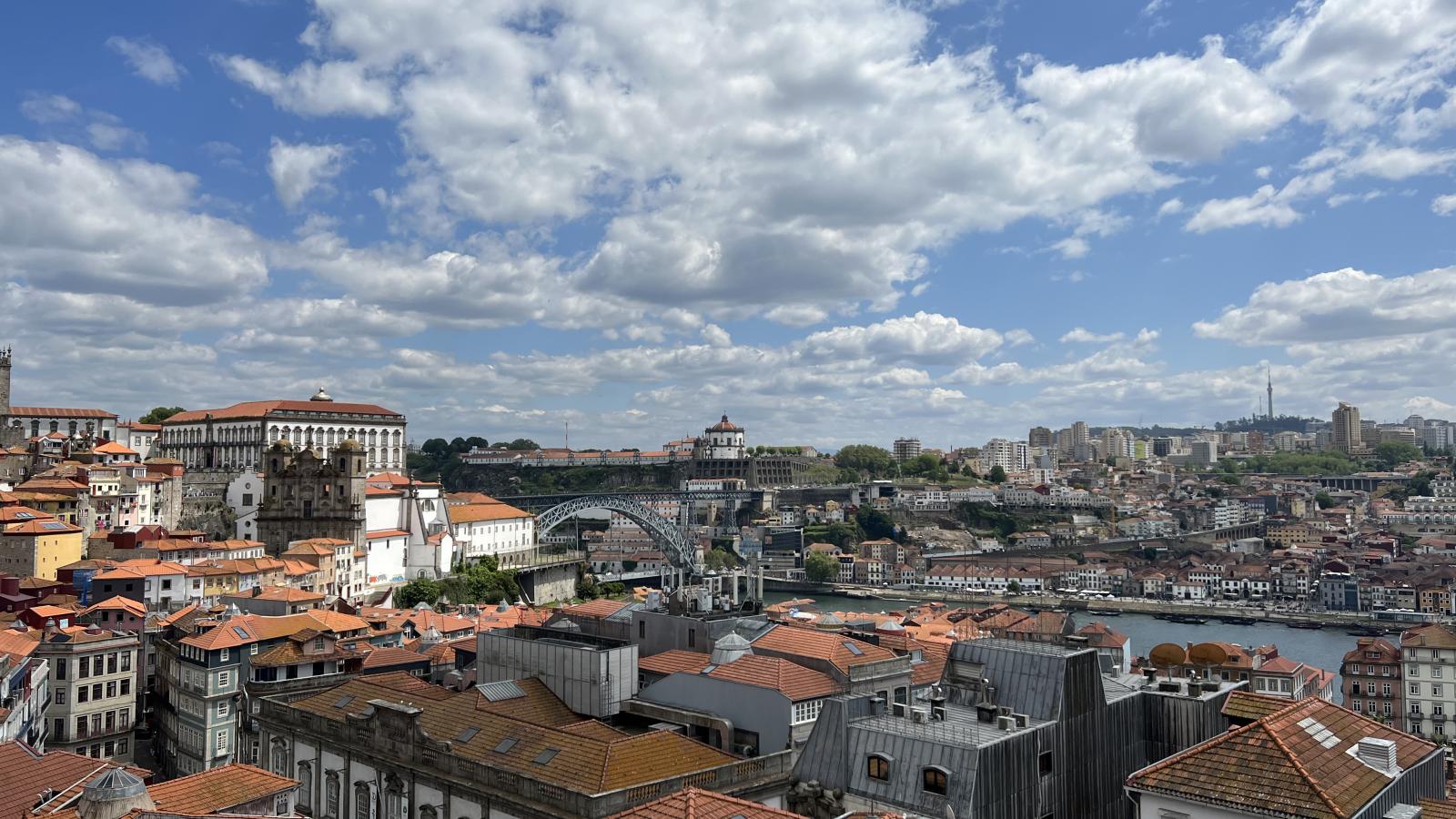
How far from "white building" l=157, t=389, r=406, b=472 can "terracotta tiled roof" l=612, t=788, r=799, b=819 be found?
56590 mm

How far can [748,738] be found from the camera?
46.1 feet

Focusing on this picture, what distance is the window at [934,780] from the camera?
11.0 metres

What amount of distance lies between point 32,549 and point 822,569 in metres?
61.1

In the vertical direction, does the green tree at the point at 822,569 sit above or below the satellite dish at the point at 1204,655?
below

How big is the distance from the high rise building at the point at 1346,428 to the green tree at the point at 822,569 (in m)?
126

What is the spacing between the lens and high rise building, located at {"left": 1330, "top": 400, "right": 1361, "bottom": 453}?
17662 centimetres

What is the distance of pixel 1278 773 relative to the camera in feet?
27.4

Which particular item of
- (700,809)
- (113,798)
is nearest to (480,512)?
(113,798)

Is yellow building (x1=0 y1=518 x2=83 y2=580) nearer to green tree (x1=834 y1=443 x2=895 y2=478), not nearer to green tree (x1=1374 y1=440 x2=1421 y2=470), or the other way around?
green tree (x1=834 y1=443 x2=895 y2=478)

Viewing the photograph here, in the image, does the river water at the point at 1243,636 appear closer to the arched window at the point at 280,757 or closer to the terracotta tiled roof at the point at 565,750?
the terracotta tiled roof at the point at 565,750

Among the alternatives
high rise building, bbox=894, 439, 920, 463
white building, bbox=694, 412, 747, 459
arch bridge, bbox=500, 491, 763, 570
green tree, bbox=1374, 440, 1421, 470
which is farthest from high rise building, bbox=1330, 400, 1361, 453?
arch bridge, bbox=500, 491, 763, 570

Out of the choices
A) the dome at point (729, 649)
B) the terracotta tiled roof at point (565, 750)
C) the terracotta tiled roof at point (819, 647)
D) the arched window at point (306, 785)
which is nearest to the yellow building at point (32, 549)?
the arched window at point (306, 785)

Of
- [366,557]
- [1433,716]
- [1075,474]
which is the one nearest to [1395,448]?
[1075,474]

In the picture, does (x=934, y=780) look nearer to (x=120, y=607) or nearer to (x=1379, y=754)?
(x=1379, y=754)
